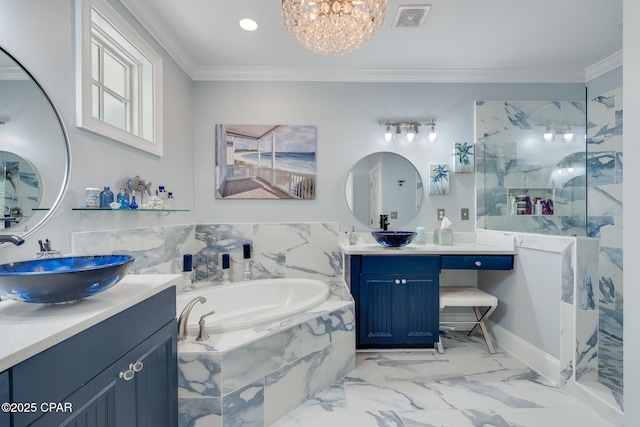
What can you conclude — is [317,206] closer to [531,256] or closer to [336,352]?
[336,352]

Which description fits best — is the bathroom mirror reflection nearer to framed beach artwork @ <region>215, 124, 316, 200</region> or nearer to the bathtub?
the bathtub

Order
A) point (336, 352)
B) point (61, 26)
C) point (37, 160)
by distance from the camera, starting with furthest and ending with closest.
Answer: point (336, 352), point (61, 26), point (37, 160)

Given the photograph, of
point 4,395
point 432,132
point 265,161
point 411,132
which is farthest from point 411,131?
point 4,395

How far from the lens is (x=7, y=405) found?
0.59m

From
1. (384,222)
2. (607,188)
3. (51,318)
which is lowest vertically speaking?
(51,318)

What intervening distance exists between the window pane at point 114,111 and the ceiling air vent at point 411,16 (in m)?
2.05

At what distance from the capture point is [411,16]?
2.04m

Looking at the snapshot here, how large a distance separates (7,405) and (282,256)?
2.27 metres

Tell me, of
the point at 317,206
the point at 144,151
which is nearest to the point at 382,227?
the point at 317,206

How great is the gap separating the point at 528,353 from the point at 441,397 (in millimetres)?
891

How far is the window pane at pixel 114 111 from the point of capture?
6.68ft

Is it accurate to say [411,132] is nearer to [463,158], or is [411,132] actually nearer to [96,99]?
[463,158]

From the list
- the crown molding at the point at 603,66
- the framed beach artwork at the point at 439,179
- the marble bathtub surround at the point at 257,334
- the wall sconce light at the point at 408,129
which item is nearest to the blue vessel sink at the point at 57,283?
the marble bathtub surround at the point at 257,334

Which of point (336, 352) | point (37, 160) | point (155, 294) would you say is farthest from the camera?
point (336, 352)
